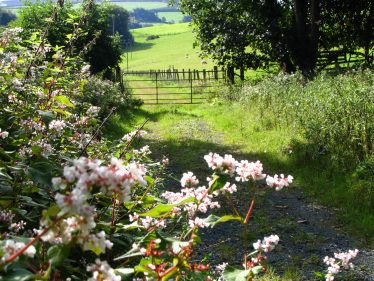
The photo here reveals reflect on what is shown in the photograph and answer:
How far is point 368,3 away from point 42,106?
1561 cm

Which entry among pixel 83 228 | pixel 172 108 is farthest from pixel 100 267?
pixel 172 108

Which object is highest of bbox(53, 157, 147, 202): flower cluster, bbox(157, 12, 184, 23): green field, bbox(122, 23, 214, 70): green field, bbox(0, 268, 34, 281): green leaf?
bbox(157, 12, 184, 23): green field

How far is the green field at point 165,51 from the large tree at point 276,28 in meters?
25.4

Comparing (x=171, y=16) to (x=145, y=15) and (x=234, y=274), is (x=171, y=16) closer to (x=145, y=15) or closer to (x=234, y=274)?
(x=145, y=15)

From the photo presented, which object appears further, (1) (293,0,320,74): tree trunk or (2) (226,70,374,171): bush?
(1) (293,0,320,74): tree trunk

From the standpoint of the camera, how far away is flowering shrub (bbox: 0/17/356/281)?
1.04m

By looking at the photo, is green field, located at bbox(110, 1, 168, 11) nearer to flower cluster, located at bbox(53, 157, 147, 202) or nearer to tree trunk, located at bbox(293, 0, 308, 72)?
tree trunk, located at bbox(293, 0, 308, 72)

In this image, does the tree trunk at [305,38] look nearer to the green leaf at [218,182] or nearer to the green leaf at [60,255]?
the green leaf at [218,182]

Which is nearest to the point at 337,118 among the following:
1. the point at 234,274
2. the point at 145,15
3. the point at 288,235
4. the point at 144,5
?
the point at 288,235

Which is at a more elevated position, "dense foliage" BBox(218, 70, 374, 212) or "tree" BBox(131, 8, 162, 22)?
"tree" BBox(131, 8, 162, 22)

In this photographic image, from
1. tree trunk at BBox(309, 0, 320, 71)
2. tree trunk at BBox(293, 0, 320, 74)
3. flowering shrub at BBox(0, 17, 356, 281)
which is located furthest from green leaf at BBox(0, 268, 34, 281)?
tree trunk at BBox(309, 0, 320, 71)

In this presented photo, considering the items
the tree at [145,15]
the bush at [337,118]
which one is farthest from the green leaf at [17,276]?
the tree at [145,15]

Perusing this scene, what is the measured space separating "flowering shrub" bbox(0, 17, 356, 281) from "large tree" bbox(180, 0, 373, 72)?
42.0 feet

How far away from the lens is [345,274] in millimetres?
4051
